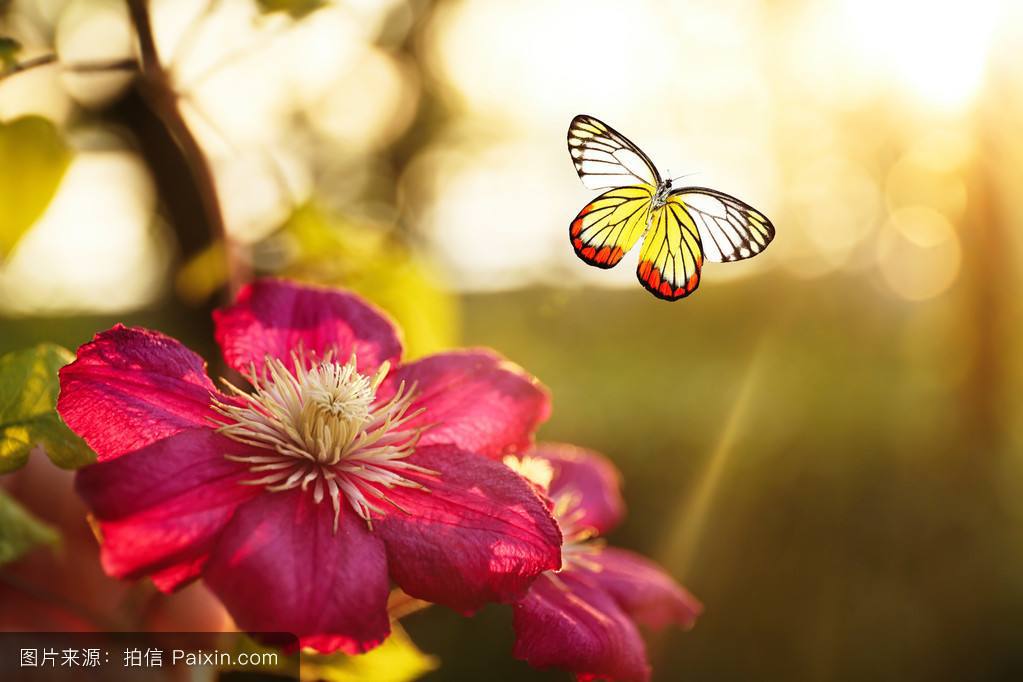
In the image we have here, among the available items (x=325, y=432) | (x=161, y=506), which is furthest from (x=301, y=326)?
(x=161, y=506)

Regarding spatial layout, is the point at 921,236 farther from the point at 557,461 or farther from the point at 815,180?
the point at 557,461

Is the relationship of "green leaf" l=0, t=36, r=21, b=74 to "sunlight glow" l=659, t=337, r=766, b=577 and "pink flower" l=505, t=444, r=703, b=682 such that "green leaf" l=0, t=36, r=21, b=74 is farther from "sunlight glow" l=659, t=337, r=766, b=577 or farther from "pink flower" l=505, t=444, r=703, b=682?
"sunlight glow" l=659, t=337, r=766, b=577

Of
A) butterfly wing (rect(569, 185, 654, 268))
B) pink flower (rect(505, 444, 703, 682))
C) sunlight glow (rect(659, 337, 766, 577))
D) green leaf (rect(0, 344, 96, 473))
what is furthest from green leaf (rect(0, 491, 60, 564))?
sunlight glow (rect(659, 337, 766, 577))

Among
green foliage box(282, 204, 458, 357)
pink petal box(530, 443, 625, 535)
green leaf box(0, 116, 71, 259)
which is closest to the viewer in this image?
green leaf box(0, 116, 71, 259)

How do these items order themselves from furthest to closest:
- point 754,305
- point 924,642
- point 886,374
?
point 754,305 < point 886,374 < point 924,642

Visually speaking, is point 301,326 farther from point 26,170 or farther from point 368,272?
point 368,272

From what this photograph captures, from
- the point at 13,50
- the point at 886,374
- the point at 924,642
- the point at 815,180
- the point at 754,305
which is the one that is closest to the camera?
the point at 13,50

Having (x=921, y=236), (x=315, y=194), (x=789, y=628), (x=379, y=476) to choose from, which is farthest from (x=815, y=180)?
(x=379, y=476)
